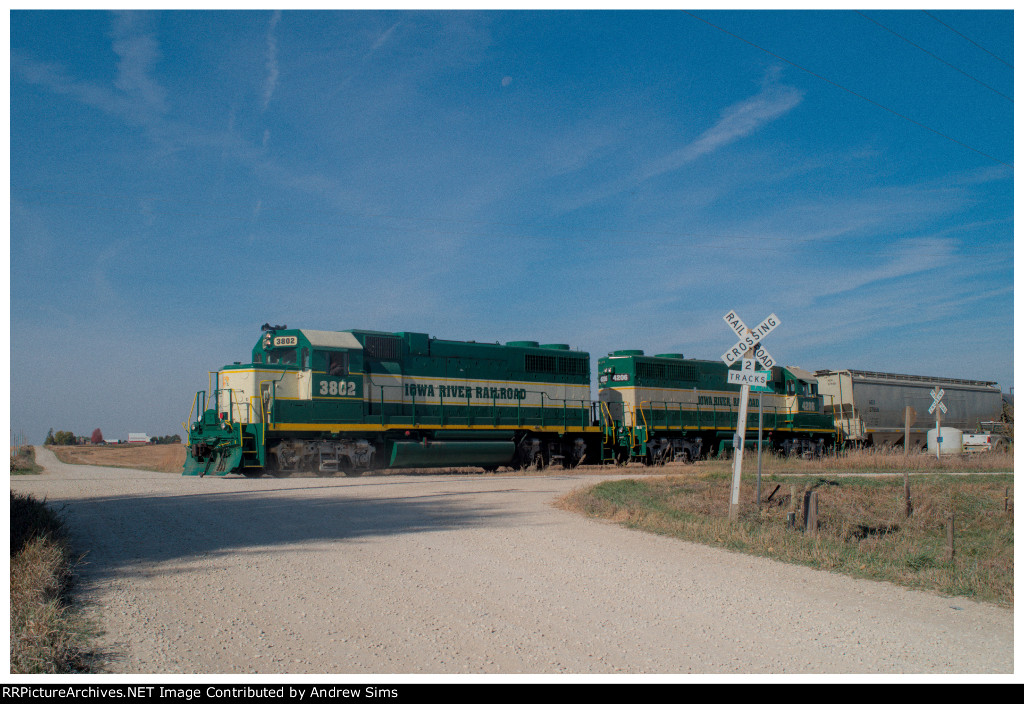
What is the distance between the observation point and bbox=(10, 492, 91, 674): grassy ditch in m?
4.36

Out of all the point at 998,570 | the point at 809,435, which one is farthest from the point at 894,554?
the point at 809,435

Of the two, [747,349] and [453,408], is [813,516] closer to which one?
[747,349]

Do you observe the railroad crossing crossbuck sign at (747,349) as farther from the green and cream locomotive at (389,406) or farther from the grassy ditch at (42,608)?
the green and cream locomotive at (389,406)

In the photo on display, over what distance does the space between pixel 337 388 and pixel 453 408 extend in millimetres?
4016

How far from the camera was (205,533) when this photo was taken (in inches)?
375

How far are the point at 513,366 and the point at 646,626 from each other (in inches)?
734

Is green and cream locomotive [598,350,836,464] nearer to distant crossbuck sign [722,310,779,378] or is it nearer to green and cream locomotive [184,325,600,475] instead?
green and cream locomotive [184,325,600,475]

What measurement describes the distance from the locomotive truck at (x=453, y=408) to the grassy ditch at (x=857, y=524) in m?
8.16

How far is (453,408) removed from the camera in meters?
22.7

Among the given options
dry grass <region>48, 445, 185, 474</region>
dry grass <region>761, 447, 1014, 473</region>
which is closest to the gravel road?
dry grass <region>761, 447, 1014, 473</region>

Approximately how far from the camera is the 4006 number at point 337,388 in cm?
1998

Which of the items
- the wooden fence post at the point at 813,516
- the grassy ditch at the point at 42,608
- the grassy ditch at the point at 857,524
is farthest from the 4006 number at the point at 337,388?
the wooden fence post at the point at 813,516

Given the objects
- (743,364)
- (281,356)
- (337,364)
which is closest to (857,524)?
(743,364)

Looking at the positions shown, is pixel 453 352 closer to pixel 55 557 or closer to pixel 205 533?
pixel 205 533
